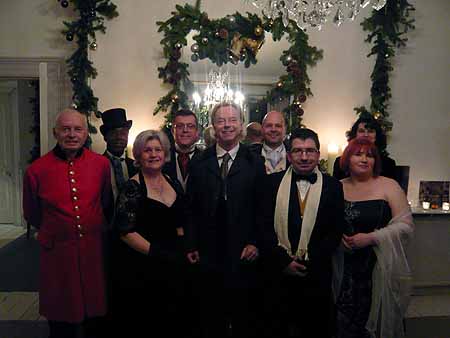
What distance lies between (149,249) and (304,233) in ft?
2.65

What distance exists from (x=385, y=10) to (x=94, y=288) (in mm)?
3409

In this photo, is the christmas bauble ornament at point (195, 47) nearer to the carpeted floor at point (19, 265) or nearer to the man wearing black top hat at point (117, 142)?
the man wearing black top hat at point (117, 142)

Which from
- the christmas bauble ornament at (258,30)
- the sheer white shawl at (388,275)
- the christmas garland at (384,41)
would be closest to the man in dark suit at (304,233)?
the sheer white shawl at (388,275)

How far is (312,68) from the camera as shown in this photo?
12.0 ft

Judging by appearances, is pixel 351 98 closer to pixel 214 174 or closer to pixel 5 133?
pixel 214 174

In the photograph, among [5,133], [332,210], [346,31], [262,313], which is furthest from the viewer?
[5,133]

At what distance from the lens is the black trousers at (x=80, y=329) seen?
205 cm

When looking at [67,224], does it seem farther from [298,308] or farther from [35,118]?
[35,118]

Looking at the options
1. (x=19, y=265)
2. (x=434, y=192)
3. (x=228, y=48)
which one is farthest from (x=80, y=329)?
(x=434, y=192)

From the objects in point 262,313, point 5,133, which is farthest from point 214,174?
point 5,133

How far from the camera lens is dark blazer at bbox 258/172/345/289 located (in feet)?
6.52

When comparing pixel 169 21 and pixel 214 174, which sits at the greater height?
pixel 169 21

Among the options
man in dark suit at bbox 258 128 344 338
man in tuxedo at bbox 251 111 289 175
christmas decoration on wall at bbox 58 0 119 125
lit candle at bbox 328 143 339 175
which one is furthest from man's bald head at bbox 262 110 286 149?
christmas decoration on wall at bbox 58 0 119 125

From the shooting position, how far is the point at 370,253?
7.07 feet
